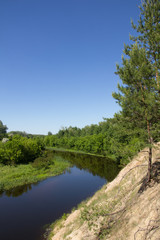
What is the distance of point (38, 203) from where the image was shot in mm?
23047

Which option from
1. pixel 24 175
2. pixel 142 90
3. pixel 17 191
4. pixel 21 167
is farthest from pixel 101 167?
pixel 142 90

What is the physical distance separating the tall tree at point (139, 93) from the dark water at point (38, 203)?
1605 cm

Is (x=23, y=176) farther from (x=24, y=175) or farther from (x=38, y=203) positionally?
(x=38, y=203)

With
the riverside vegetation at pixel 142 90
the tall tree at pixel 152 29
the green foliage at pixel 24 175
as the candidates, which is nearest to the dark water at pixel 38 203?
the green foliage at pixel 24 175

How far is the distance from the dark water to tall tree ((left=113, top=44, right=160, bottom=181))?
52.6 feet

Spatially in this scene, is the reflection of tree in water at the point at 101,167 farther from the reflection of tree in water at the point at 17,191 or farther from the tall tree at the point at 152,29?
the tall tree at the point at 152,29

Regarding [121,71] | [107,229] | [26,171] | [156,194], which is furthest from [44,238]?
[26,171]

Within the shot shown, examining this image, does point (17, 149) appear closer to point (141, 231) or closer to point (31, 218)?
point (31, 218)

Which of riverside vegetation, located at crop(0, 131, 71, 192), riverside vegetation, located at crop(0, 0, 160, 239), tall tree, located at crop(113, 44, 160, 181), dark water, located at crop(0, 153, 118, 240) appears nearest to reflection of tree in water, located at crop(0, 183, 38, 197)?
dark water, located at crop(0, 153, 118, 240)

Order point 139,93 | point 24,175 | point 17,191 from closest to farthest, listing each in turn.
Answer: point 139,93 → point 17,191 → point 24,175

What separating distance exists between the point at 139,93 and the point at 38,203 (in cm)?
2334

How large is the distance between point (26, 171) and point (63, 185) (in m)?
13.5

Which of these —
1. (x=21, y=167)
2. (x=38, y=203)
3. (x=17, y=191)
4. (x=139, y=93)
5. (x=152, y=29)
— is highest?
(x=152, y=29)

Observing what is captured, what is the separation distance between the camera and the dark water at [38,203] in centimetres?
1672
